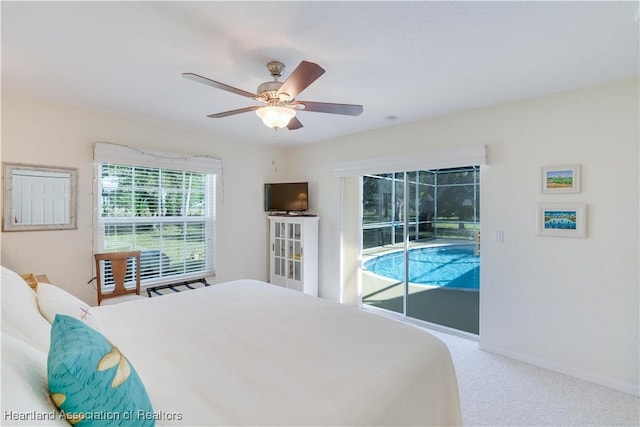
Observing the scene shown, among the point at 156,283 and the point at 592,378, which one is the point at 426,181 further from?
the point at 156,283

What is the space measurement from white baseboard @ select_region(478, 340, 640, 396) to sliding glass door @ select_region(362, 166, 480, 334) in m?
0.43

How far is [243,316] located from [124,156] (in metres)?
2.51

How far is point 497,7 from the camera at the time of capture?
1529mm

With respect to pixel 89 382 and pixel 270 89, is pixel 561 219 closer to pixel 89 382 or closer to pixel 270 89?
pixel 270 89

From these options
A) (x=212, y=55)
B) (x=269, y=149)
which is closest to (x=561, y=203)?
(x=212, y=55)

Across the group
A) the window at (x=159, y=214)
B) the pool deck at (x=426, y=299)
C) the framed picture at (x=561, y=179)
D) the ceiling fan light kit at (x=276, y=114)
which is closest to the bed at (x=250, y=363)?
the ceiling fan light kit at (x=276, y=114)

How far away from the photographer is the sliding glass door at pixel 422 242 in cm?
372

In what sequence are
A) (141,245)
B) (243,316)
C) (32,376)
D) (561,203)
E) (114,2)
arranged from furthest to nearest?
(141,245) < (561,203) < (243,316) < (114,2) < (32,376)

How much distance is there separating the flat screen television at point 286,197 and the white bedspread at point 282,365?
251 centimetres

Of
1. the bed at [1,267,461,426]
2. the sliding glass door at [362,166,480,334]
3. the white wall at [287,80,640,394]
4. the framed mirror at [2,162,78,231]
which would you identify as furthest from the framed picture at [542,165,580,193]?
the framed mirror at [2,162,78,231]

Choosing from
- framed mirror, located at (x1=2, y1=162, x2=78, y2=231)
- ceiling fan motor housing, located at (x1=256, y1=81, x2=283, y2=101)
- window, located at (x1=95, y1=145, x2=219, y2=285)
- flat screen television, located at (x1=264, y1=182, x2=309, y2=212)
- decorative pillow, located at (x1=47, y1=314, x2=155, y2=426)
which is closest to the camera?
decorative pillow, located at (x1=47, y1=314, x2=155, y2=426)

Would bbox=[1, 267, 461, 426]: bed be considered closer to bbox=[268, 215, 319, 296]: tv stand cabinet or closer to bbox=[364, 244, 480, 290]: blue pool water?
bbox=[268, 215, 319, 296]: tv stand cabinet

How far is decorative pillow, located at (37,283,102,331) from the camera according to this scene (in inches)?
51.6

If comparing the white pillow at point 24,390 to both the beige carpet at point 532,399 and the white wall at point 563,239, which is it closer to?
the beige carpet at point 532,399
